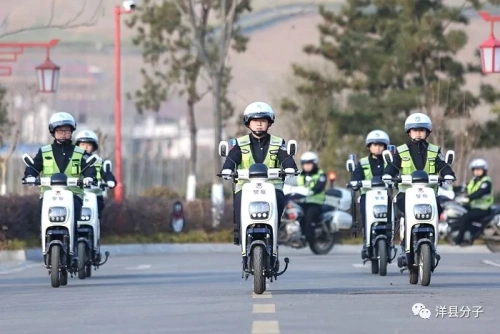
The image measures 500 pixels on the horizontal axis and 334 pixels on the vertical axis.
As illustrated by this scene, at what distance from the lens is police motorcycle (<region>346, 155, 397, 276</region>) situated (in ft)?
63.2

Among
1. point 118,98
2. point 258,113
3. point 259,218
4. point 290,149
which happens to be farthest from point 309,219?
→ point 259,218

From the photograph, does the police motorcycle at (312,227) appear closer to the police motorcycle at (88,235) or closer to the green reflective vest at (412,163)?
the police motorcycle at (88,235)

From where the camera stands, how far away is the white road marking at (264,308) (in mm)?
12695

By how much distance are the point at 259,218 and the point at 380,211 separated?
527 centimetres

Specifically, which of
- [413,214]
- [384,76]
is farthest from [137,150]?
[413,214]

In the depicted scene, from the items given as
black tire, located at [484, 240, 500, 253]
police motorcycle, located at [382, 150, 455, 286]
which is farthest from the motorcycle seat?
police motorcycle, located at [382, 150, 455, 286]

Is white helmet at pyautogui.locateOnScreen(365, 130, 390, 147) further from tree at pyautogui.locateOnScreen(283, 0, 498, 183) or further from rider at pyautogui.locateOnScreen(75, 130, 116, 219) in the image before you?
tree at pyautogui.locateOnScreen(283, 0, 498, 183)

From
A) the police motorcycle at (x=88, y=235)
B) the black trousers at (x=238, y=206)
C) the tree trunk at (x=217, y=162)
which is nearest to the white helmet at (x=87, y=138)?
the police motorcycle at (x=88, y=235)

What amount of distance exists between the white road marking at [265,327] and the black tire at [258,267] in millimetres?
2788

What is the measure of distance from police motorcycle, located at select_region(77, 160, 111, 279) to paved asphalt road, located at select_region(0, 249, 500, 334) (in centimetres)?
24

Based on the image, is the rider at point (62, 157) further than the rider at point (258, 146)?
Yes

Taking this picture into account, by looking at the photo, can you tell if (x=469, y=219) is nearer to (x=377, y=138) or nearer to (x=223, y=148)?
(x=377, y=138)

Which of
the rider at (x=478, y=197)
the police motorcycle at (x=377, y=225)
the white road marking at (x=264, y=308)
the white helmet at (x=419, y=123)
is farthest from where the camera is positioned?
the rider at (x=478, y=197)

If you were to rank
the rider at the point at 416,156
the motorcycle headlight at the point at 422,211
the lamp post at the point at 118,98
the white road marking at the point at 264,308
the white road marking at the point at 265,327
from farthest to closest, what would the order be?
the lamp post at the point at 118,98
the rider at the point at 416,156
the motorcycle headlight at the point at 422,211
the white road marking at the point at 264,308
the white road marking at the point at 265,327
